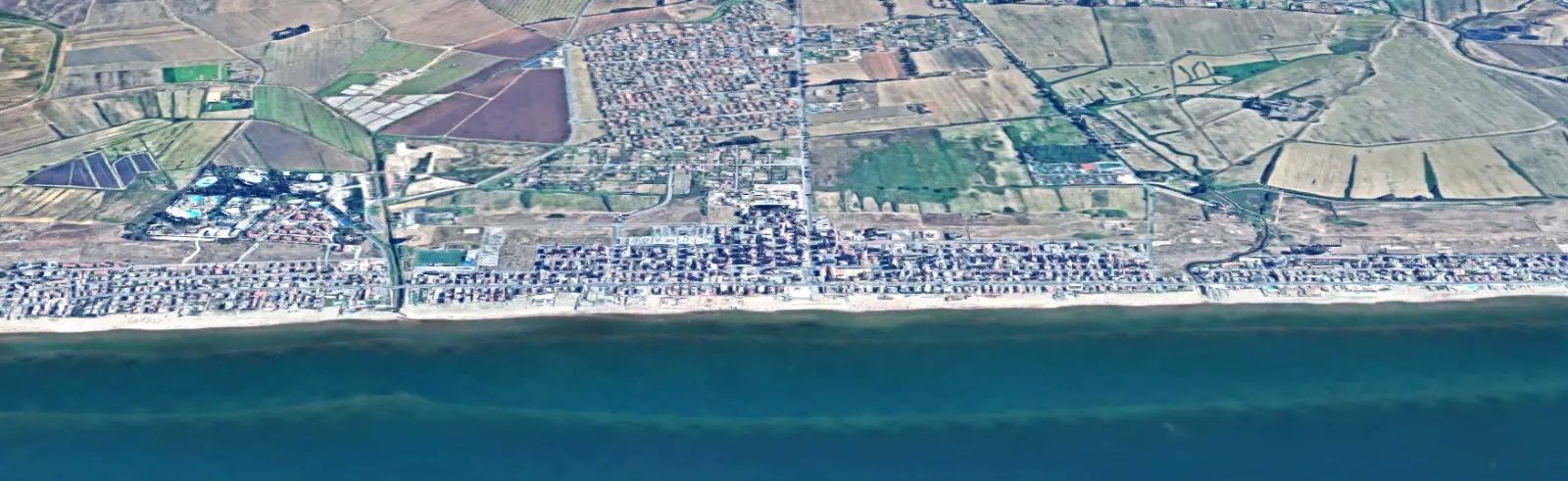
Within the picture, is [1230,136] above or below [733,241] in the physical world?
above

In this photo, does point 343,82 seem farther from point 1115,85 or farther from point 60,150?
point 1115,85

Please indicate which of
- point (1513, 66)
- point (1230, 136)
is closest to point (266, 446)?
point (1230, 136)

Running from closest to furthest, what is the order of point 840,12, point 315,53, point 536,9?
point 315,53, point 536,9, point 840,12

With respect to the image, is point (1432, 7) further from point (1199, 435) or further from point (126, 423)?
point (126, 423)

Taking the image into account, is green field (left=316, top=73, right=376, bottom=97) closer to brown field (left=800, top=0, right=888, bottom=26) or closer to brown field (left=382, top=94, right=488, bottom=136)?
brown field (left=382, top=94, right=488, bottom=136)

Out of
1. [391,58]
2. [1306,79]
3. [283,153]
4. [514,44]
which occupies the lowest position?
[283,153]

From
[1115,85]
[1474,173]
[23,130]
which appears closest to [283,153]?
[23,130]

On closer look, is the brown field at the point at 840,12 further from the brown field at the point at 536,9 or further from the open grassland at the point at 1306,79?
the open grassland at the point at 1306,79
